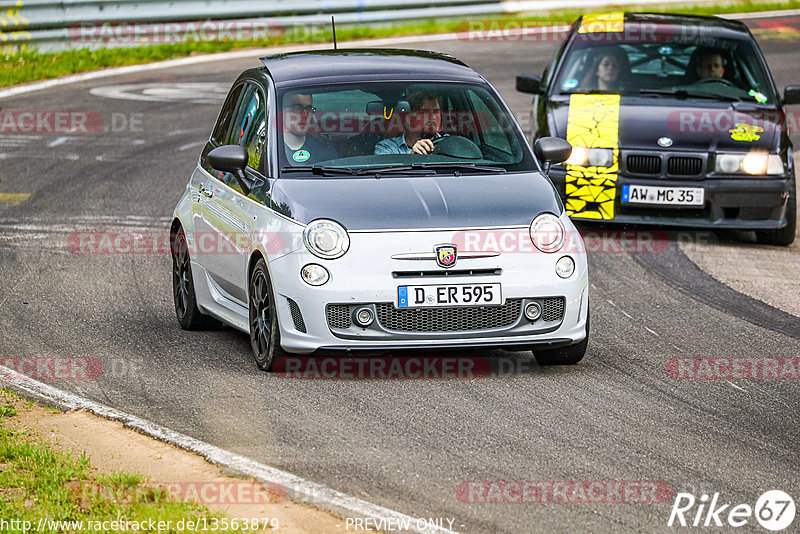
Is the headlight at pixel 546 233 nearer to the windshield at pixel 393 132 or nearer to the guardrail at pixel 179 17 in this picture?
the windshield at pixel 393 132

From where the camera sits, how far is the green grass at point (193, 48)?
21188mm

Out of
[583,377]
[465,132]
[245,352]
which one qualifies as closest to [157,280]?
[245,352]

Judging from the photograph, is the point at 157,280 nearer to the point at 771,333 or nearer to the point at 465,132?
the point at 465,132

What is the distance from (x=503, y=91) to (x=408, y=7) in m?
6.03

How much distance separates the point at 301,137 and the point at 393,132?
537 mm

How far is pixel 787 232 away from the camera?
41.0 ft

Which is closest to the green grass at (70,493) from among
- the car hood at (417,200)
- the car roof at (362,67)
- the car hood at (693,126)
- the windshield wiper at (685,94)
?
the car hood at (417,200)

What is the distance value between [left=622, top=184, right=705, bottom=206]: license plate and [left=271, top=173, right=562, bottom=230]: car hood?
13.7ft

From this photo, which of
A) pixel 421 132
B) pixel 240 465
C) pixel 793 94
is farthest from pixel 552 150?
pixel 793 94

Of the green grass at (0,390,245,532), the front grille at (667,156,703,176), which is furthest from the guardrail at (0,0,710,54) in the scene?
the green grass at (0,390,245,532)

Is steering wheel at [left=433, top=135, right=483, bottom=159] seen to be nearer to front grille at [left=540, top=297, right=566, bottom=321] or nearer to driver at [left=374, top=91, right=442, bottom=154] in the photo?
driver at [left=374, top=91, right=442, bottom=154]

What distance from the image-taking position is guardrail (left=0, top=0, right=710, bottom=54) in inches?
850

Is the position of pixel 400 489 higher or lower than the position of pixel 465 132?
lower

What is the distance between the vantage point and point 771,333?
914 centimetres
